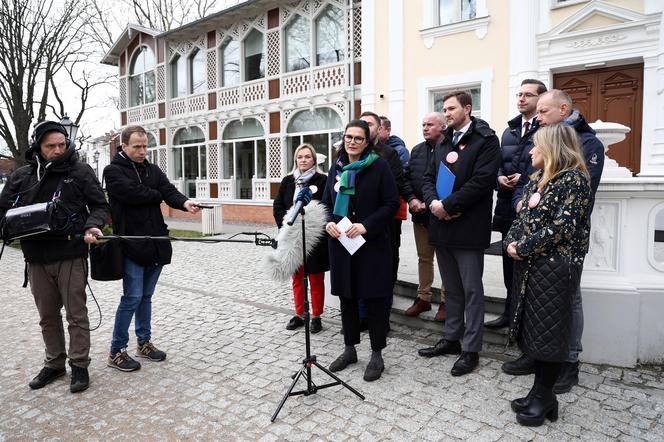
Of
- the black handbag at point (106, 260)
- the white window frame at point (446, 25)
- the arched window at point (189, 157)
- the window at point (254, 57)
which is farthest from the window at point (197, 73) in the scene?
the black handbag at point (106, 260)

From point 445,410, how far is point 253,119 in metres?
15.1

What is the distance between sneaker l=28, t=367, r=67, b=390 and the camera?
152 inches

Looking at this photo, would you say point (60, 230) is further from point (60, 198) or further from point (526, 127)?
point (526, 127)

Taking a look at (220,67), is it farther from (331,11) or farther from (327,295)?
(327,295)

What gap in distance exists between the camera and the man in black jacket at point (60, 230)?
3.75m

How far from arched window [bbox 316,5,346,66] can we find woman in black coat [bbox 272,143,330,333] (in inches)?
398

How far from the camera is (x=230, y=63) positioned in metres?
18.0

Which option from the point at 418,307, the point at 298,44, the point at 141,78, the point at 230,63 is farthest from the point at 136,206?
the point at 141,78

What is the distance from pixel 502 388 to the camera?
11.9 ft

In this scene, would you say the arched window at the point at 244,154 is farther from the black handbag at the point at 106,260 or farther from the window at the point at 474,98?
the black handbag at the point at 106,260

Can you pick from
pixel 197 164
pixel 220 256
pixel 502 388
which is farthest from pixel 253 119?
pixel 502 388

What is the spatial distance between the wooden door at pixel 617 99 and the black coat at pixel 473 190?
21.4 feet

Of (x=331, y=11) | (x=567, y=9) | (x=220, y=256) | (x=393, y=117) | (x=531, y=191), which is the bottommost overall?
(x=220, y=256)

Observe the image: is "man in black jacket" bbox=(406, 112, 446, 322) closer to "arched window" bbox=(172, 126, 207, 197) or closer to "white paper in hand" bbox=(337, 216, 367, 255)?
"white paper in hand" bbox=(337, 216, 367, 255)
